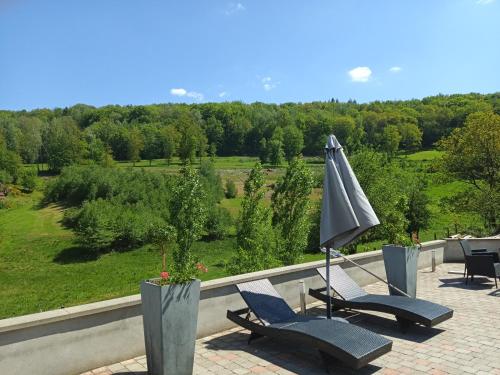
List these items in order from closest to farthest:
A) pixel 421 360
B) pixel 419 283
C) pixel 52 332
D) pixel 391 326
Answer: pixel 52 332, pixel 421 360, pixel 391 326, pixel 419 283

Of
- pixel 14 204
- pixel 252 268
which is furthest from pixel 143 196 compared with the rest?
pixel 252 268

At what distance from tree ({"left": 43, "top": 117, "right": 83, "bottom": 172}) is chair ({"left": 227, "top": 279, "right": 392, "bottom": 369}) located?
7966 cm

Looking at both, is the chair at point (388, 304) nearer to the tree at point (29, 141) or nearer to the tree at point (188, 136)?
the tree at point (188, 136)

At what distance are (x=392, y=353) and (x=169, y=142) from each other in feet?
291

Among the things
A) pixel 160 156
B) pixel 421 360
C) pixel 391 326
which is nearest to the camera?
pixel 421 360

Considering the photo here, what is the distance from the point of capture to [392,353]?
5523 millimetres

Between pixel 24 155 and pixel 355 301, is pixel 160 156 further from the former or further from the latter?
pixel 355 301

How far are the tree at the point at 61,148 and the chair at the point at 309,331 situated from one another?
79.7 meters

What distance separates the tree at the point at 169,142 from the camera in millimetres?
91000

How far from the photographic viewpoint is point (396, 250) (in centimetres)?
777

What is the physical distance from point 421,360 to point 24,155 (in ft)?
307

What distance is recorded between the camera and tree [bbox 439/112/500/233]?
951 inches

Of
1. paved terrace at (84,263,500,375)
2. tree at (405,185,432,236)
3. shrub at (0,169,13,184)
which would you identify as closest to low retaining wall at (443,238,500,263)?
paved terrace at (84,263,500,375)

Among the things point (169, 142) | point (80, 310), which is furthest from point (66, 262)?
point (169, 142)
